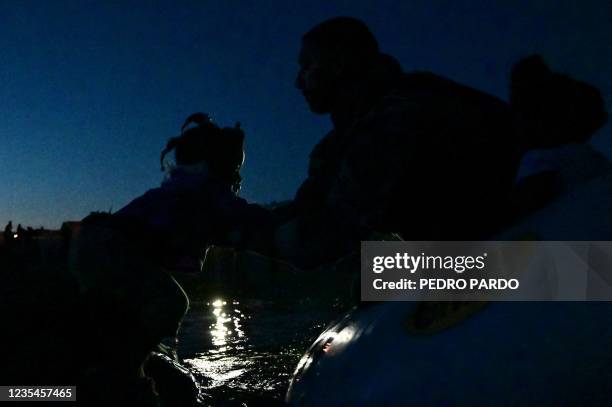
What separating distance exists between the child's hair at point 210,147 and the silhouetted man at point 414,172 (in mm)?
974

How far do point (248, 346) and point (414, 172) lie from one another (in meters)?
4.53

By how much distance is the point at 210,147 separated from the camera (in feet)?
9.75

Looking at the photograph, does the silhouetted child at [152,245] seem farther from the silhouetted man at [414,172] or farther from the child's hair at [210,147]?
the silhouetted man at [414,172]

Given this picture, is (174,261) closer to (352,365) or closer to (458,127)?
(352,365)

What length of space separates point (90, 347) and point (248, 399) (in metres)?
1.26

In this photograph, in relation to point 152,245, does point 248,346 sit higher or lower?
lower

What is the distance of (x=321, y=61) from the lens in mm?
2262

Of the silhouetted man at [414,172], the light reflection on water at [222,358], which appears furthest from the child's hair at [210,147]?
the light reflection on water at [222,358]

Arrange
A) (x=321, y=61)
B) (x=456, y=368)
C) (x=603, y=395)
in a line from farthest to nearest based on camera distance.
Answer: (x=321, y=61) < (x=456, y=368) < (x=603, y=395)

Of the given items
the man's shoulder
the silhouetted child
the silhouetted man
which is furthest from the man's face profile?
the silhouetted child

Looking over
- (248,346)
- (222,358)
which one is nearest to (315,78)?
(222,358)

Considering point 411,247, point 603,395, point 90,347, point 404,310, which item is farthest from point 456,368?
point 90,347

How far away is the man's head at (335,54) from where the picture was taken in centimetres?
224

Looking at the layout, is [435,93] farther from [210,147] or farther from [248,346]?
[248,346]
